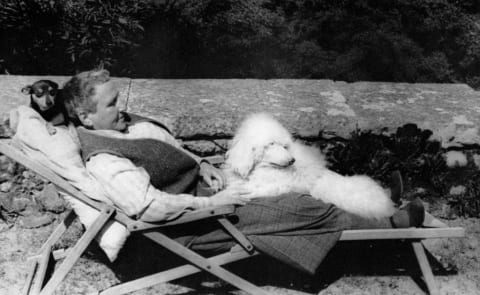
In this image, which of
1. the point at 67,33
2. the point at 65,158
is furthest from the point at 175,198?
the point at 67,33

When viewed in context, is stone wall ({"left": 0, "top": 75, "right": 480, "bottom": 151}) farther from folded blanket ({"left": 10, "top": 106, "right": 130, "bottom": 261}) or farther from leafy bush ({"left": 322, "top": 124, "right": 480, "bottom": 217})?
folded blanket ({"left": 10, "top": 106, "right": 130, "bottom": 261})

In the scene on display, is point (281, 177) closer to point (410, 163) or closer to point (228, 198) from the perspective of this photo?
point (228, 198)

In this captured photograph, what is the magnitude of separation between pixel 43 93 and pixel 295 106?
2.14 meters

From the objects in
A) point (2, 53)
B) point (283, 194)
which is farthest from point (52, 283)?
point (2, 53)

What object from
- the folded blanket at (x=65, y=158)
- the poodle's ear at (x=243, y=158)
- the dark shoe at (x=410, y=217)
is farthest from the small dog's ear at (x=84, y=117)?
the dark shoe at (x=410, y=217)

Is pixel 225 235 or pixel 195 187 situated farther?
pixel 195 187

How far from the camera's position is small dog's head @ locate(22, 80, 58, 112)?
10.6ft

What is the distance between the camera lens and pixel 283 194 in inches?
135

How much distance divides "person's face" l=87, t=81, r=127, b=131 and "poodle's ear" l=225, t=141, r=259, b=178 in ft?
2.63

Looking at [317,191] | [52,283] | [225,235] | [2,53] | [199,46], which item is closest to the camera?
[52,283]

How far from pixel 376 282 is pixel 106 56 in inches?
144

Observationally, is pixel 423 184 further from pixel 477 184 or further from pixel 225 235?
pixel 225 235

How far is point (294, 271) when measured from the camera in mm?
3805

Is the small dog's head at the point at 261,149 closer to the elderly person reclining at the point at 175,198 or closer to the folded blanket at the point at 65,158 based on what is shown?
the elderly person reclining at the point at 175,198
